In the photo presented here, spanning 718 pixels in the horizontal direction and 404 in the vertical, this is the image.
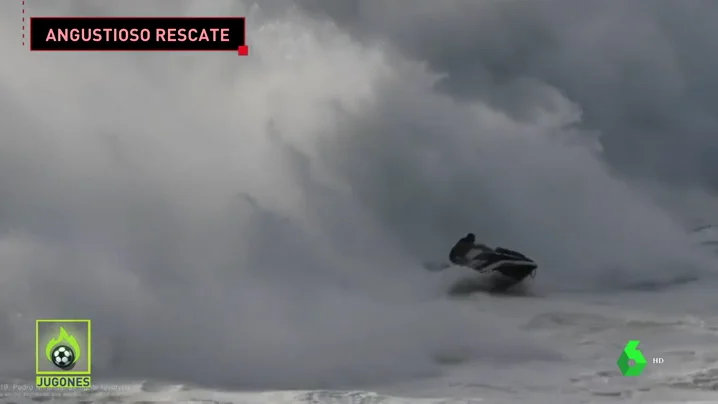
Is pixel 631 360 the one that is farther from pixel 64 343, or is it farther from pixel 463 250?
pixel 64 343

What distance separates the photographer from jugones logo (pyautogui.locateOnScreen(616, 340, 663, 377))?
879cm

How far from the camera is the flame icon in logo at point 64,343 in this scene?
25.0 feet

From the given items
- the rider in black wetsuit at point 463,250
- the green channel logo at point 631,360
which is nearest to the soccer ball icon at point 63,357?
the green channel logo at point 631,360

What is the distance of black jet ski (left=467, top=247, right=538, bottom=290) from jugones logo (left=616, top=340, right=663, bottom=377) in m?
3.34

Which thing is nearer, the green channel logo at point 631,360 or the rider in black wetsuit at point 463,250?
the green channel logo at point 631,360

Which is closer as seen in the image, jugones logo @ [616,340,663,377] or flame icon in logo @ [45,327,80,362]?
flame icon in logo @ [45,327,80,362]

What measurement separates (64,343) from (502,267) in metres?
7.36

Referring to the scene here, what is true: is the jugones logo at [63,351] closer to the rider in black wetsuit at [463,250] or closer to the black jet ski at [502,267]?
the black jet ski at [502,267]

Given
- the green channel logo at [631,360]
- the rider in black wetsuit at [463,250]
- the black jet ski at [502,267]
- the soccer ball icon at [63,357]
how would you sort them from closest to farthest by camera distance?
1. the soccer ball icon at [63,357]
2. the green channel logo at [631,360]
3. the black jet ski at [502,267]
4. the rider in black wetsuit at [463,250]

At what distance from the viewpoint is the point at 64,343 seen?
7.65 metres

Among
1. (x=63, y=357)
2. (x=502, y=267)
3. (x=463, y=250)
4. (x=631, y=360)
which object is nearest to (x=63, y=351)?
(x=63, y=357)

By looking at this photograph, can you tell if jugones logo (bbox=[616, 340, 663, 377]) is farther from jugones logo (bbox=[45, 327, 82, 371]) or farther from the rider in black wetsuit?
jugones logo (bbox=[45, 327, 82, 371])

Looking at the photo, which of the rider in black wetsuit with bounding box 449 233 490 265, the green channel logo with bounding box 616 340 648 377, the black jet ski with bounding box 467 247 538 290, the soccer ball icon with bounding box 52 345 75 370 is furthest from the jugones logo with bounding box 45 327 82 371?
the rider in black wetsuit with bounding box 449 233 490 265

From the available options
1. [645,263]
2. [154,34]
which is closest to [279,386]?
[154,34]
